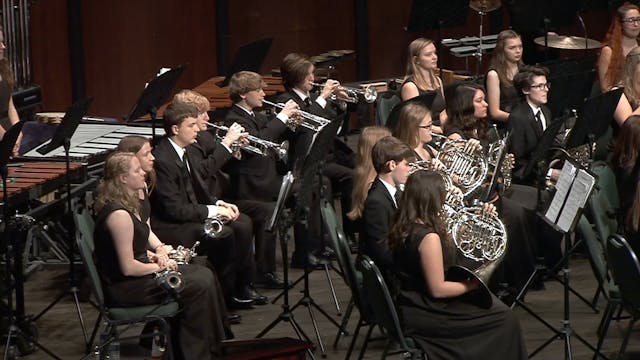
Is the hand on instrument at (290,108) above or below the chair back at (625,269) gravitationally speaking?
above

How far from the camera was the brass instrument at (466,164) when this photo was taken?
26.2 ft

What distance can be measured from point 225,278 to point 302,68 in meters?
2.01

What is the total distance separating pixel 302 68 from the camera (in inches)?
380

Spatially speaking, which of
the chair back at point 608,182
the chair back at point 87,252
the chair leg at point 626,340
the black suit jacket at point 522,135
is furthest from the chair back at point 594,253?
the chair back at point 87,252

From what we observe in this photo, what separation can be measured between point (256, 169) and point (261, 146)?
0.24 metres

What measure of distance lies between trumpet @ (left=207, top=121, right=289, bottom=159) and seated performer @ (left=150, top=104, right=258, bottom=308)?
48 centimetres

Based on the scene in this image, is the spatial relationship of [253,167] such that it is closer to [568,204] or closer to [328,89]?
[328,89]

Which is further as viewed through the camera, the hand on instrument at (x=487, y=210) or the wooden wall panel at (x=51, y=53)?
the wooden wall panel at (x=51, y=53)

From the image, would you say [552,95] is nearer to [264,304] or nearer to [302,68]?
[302,68]

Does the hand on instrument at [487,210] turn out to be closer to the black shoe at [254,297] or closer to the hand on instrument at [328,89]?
the black shoe at [254,297]

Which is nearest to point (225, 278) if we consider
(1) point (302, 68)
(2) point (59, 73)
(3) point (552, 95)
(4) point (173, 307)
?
(4) point (173, 307)

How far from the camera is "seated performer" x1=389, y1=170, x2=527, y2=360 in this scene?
646cm

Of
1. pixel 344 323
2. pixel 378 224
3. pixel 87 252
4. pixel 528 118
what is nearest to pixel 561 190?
pixel 378 224

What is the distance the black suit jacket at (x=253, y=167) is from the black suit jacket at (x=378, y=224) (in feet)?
6.65
